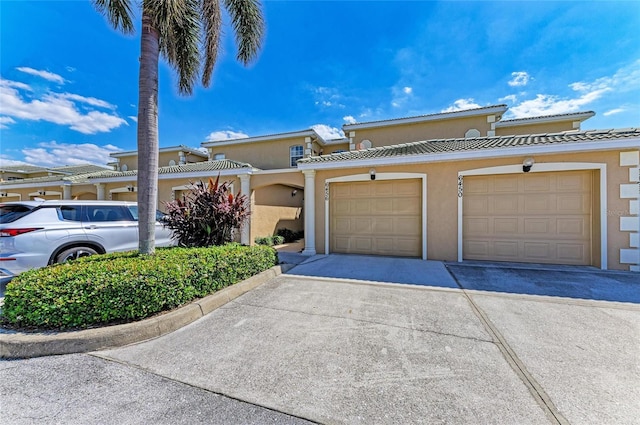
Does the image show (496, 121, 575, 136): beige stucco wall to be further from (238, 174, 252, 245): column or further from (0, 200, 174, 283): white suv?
(0, 200, 174, 283): white suv

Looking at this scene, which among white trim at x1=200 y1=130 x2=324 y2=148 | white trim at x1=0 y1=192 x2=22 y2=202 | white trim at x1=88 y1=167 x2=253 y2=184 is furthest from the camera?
→ white trim at x1=0 y1=192 x2=22 y2=202

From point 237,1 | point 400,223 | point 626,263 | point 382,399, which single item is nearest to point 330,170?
point 400,223

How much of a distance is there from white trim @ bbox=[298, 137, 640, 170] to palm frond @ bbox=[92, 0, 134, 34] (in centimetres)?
558

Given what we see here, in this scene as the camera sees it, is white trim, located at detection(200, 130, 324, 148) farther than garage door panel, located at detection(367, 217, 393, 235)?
Yes

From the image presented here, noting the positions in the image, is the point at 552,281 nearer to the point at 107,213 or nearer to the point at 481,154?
the point at 481,154

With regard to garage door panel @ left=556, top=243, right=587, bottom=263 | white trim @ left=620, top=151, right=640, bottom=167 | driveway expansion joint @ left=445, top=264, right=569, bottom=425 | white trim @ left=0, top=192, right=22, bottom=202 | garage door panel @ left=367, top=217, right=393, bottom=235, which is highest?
white trim @ left=620, top=151, right=640, bottom=167

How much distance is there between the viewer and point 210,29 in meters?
5.57

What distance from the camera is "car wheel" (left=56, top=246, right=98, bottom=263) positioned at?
5335 millimetres

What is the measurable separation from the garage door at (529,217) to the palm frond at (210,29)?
24.2ft

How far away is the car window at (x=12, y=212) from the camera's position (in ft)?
16.1

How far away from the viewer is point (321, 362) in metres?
2.69

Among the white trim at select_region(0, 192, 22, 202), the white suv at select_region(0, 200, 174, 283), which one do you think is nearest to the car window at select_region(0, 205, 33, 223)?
the white suv at select_region(0, 200, 174, 283)

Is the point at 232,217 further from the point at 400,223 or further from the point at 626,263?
the point at 626,263

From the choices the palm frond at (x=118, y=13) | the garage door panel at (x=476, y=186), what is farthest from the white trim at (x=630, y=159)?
the palm frond at (x=118, y=13)
